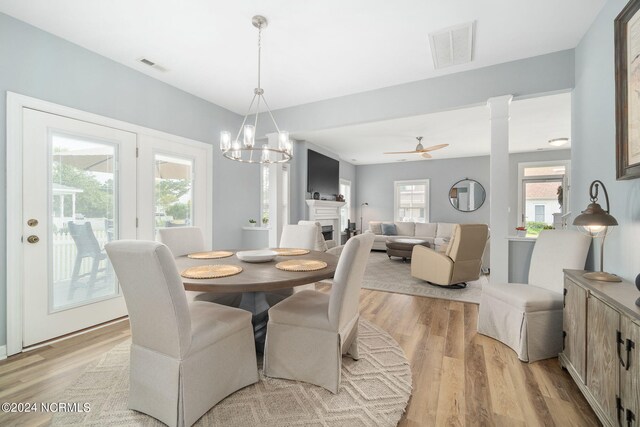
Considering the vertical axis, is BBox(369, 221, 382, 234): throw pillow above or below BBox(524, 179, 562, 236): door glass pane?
below

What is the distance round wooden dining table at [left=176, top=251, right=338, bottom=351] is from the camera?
5.04 ft

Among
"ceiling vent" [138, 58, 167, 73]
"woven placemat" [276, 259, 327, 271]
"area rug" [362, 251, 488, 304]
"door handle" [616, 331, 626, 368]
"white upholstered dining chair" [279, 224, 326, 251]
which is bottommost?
"area rug" [362, 251, 488, 304]

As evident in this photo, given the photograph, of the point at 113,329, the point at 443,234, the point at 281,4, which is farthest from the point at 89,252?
the point at 443,234

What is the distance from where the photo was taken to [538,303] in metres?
2.11

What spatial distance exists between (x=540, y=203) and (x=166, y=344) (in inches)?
322

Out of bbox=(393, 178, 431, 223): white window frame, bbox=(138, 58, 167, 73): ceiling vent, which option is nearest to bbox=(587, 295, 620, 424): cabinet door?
bbox=(138, 58, 167, 73): ceiling vent

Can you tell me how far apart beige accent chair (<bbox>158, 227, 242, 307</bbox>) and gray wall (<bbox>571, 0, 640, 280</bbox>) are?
281 cm

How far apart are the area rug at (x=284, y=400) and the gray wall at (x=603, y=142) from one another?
1623mm

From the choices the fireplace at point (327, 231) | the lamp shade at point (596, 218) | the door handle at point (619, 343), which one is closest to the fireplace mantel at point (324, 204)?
the fireplace at point (327, 231)

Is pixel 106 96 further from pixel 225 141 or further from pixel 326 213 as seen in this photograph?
pixel 326 213

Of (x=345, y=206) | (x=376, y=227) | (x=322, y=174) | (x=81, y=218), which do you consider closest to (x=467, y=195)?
(x=376, y=227)

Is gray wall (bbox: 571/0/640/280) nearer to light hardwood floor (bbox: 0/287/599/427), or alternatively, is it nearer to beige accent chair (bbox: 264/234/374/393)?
light hardwood floor (bbox: 0/287/599/427)

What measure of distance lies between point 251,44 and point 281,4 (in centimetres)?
59

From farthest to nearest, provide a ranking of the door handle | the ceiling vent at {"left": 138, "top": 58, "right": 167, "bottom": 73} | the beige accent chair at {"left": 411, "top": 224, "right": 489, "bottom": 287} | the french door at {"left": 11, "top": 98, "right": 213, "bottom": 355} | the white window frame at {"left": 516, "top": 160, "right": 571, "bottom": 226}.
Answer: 1. the white window frame at {"left": 516, "top": 160, "right": 571, "bottom": 226}
2. the beige accent chair at {"left": 411, "top": 224, "right": 489, "bottom": 287}
3. the ceiling vent at {"left": 138, "top": 58, "right": 167, "bottom": 73}
4. the french door at {"left": 11, "top": 98, "right": 213, "bottom": 355}
5. the door handle
